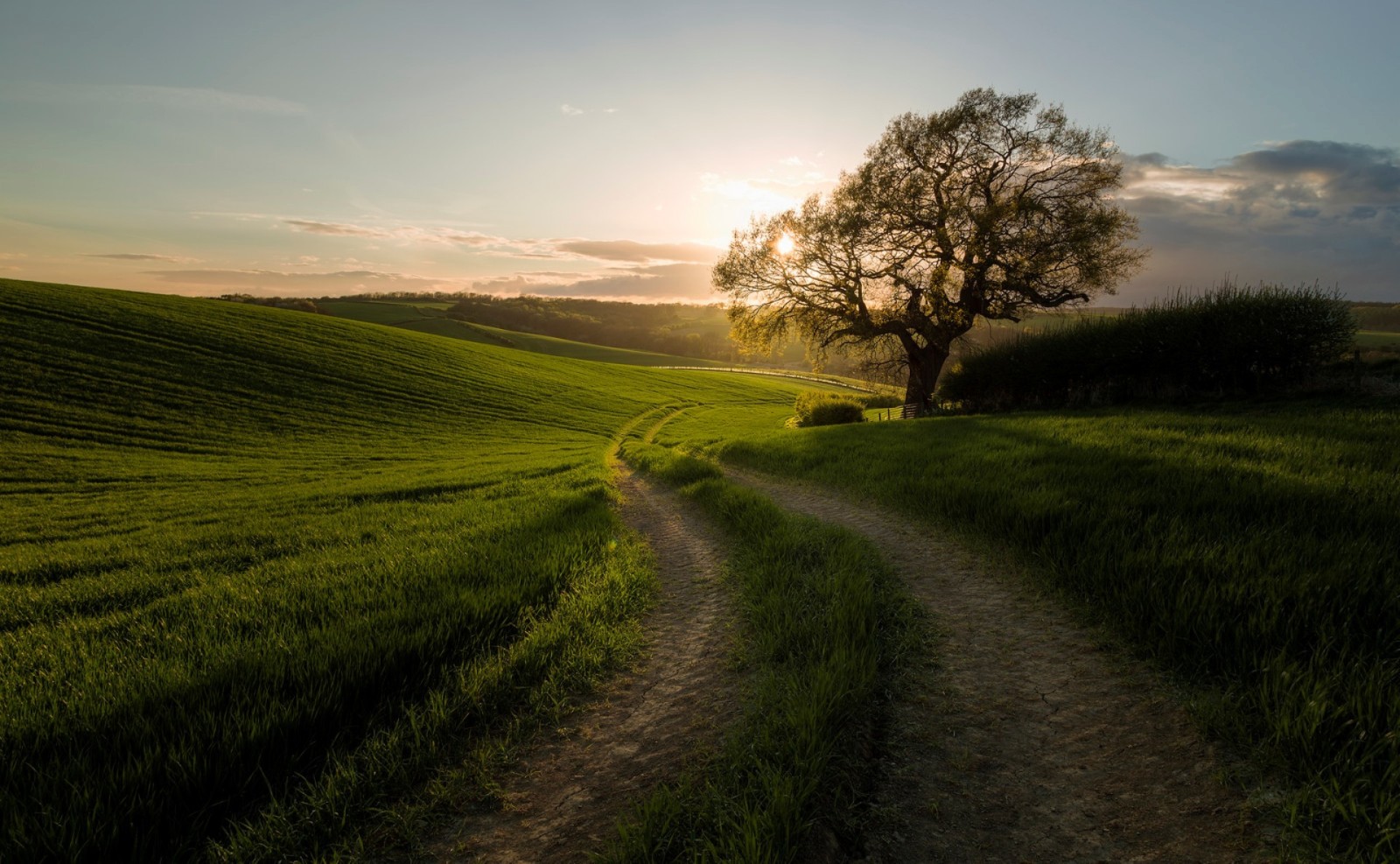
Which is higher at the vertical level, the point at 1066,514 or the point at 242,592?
the point at 1066,514

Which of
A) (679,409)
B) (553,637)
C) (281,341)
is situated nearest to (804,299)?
(679,409)

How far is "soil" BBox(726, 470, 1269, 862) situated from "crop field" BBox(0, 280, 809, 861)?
2753mm

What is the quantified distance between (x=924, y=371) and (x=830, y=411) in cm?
589

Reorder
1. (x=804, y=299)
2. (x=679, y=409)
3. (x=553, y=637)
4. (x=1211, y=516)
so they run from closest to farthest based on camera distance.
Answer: (x=553, y=637) < (x=1211, y=516) < (x=804, y=299) < (x=679, y=409)

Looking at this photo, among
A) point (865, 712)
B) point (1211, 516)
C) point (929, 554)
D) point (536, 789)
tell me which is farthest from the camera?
point (929, 554)

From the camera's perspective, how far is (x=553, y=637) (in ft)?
16.8

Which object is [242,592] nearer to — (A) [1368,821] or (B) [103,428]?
(A) [1368,821]

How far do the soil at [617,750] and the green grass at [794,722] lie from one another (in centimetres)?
23

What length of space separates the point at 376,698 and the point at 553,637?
1.51 metres

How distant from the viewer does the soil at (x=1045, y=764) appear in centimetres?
265

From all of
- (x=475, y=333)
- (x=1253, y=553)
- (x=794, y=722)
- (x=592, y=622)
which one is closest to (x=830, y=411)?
(x=1253, y=553)

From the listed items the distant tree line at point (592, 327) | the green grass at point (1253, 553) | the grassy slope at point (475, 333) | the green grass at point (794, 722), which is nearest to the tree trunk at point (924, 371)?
the green grass at point (1253, 553)

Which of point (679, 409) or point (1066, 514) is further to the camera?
point (679, 409)

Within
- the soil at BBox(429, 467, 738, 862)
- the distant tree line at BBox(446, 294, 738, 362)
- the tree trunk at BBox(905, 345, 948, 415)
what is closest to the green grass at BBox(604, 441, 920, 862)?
the soil at BBox(429, 467, 738, 862)
